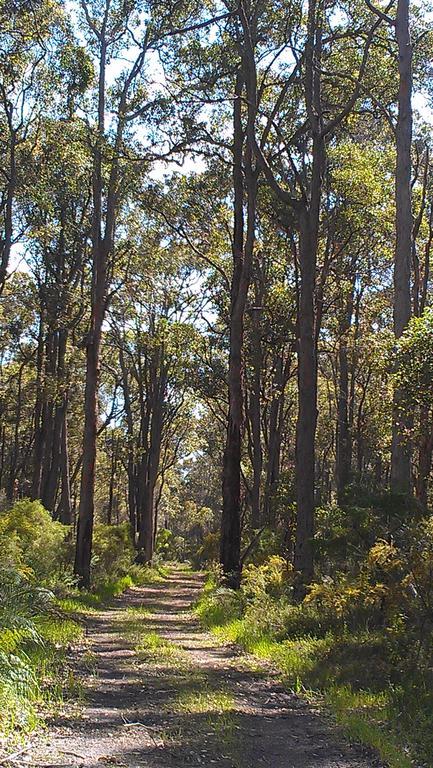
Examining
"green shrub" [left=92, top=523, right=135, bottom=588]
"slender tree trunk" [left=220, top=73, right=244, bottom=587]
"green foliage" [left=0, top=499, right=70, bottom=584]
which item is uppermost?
"slender tree trunk" [left=220, top=73, right=244, bottom=587]

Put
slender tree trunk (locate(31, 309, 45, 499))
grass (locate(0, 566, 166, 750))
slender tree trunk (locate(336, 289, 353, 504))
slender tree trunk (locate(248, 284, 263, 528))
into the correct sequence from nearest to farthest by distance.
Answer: grass (locate(0, 566, 166, 750))
slender tree trunk (locate(248, 284, 263, 528))
slender tree trunk (locate(336, 289, 353, 504))
slender tree trunk (locate(31, 309, 45, 499))

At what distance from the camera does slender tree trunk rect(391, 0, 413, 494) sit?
44.8 ft

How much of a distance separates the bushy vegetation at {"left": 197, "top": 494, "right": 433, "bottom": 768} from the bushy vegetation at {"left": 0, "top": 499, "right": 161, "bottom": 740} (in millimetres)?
2611

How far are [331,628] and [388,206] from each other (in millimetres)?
16760

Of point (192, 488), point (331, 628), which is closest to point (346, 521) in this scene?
point (331, 628)

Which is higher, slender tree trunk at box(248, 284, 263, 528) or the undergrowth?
slender tree trunk at box(248, 284, 263, 528)

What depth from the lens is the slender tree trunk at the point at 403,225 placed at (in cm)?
1364

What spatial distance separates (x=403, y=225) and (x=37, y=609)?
9.66 metres

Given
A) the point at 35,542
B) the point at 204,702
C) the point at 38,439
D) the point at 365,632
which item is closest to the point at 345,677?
the point at 365,632

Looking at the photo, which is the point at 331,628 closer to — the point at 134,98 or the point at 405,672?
the point at 405,672

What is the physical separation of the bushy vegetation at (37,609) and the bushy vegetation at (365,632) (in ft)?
8.57

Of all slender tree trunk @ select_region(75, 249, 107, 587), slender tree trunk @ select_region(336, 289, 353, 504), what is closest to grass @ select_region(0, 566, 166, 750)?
slender tree trunk @ select_region(75, 249, 107, 587)

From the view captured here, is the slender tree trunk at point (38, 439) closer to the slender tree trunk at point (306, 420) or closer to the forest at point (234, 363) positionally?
the forest at point (234, 363)

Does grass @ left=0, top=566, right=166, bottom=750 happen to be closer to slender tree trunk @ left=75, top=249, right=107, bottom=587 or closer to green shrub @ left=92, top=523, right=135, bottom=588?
slender tree trunk @ left=75, top=249, right=107, bottom=587
